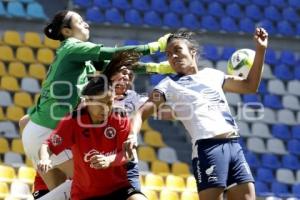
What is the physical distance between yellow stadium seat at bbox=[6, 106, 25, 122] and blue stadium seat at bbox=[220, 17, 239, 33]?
4.43 meters

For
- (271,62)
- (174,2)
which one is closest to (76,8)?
(174,2)

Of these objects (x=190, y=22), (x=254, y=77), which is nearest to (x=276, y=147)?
(x=190, y=22)

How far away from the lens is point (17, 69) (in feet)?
40.5

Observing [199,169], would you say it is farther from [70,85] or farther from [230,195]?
[70,85]

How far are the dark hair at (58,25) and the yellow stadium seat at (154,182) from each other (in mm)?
4877

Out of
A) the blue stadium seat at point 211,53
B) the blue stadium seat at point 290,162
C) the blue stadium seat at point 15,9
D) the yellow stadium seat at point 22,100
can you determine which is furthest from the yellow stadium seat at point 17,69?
the blue stadium seat at point 290,162

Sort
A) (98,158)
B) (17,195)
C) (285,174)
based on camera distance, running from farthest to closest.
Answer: (285,174), (17,195), (98,158)

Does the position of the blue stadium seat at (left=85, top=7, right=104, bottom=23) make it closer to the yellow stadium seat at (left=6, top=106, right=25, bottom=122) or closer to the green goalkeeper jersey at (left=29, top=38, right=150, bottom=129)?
the yellow stadium seat at (left=6, top=106, right=25, bottom=122)

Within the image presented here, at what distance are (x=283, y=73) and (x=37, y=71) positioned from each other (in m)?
4.25

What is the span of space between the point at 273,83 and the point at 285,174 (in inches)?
80.8

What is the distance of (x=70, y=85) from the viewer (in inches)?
226

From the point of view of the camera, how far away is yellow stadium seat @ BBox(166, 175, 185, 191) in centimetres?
1066

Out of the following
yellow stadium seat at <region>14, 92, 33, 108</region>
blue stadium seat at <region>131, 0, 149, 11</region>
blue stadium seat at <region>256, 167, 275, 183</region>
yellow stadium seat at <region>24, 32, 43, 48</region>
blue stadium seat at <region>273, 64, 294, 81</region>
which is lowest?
blue stadium seat at <region>256, 167, 275, 183</region>

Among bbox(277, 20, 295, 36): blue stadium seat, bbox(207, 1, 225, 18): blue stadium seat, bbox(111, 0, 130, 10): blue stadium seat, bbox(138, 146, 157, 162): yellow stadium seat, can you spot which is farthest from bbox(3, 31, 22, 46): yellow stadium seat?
bbox(277, 20, 295, 36): blue stadium seat
